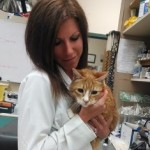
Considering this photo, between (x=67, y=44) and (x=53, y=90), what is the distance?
18 centimetres

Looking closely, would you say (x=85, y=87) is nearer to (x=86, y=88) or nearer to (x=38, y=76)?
(x=86, y=88)

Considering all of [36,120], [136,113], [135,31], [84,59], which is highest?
[135,31]

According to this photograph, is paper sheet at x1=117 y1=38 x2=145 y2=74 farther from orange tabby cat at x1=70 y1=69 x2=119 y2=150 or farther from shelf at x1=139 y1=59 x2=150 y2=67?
orange tabby cat at x1=70 y1=69 x2=119 y2=150

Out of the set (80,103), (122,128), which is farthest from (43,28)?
(122,128)

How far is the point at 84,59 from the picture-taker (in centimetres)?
116

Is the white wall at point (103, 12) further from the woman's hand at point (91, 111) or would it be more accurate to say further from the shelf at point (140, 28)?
the woman's hand at point (91, 111)

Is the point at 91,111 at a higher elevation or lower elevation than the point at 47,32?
lower

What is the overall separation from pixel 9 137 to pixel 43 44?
2.63ft

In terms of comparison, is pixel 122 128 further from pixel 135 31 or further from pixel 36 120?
pixel 36 120

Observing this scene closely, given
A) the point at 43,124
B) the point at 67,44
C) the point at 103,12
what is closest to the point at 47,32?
the point at 67,44

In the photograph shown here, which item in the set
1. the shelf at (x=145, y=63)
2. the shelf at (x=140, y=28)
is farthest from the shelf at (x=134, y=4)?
the shelf at (x=145, y=63)

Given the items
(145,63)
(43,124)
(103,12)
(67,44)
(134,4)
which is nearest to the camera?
(43,124)

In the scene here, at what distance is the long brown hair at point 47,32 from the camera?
835 millimetres

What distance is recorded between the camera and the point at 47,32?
0.84 metres
